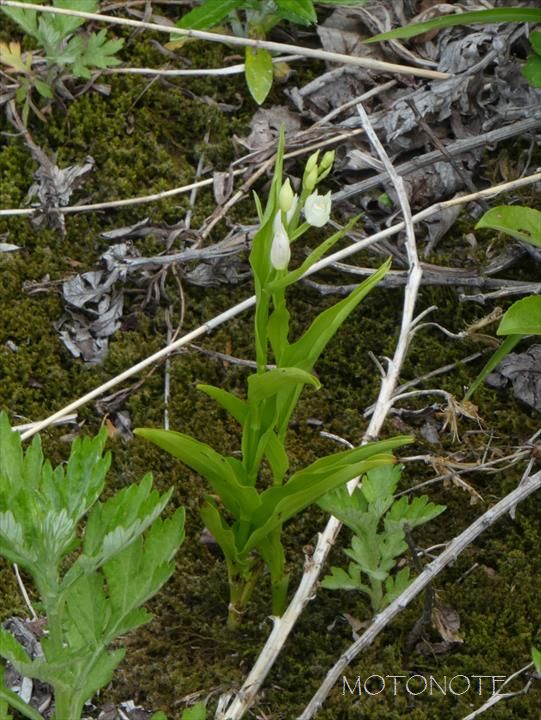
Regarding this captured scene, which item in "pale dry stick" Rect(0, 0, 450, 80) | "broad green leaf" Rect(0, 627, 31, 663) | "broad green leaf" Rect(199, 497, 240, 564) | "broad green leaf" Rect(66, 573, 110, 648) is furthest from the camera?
"pale dry stick" Rect(0, 0, 450, 80)

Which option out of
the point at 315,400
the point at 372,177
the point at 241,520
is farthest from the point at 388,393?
the point at 372,177

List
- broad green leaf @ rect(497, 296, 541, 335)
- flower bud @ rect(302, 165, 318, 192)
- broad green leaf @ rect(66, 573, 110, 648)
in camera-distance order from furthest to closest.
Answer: broad green leaf @ rect(497, 296, 541, 335), flower bud @ rect(302, 165, 318, 192), broad green leaf @ rect(66, 573, 110, 648)

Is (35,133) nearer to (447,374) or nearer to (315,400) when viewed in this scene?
(315,400)

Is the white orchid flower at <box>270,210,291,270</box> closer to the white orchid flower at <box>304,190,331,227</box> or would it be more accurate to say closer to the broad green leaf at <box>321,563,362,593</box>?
Answer: the white orchid flower at <box>304,190,331,227</box>

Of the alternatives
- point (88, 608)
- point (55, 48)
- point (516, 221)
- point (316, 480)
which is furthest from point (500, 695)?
point (55, 48)

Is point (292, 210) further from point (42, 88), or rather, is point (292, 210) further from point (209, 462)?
point (42, 88)

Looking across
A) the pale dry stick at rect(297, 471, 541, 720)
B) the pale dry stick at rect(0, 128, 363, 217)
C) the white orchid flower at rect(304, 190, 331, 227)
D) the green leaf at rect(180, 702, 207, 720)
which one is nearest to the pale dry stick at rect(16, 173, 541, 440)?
the pale dry stick at rect(0, 128, 363, 217)
